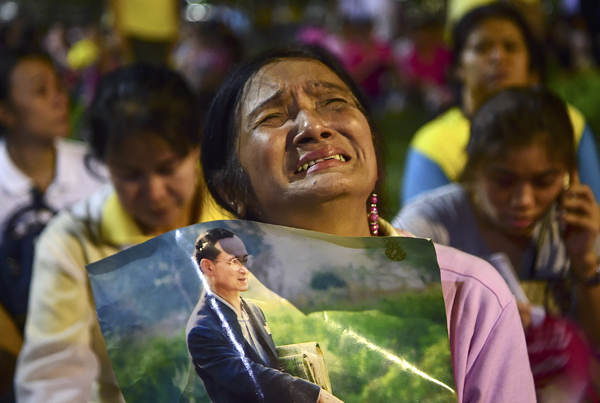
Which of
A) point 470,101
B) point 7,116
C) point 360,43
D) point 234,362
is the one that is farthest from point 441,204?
point 360,43

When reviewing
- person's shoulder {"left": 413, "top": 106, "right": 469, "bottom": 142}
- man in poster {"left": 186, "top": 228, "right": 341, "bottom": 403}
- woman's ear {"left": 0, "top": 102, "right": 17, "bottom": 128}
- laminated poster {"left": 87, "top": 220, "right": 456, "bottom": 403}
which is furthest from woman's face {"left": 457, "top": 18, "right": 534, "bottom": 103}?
woman's ear {"left": 0, "top": 102, "right": 17, "bottom": 128}

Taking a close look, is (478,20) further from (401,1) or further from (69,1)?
(69,1)

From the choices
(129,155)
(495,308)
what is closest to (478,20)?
(129,155)

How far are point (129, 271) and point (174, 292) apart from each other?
0.35 feet

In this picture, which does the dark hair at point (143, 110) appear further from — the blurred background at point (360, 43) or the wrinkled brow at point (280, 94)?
the blurred background at point (360, 43)

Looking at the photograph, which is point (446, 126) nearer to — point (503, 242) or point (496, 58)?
point (496, 58)

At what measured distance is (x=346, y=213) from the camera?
1.33m

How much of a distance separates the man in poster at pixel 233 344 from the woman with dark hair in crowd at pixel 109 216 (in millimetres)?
425

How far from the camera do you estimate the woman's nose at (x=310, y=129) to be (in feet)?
4.32

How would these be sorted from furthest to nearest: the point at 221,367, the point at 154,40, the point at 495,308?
the point at 154,40 → the point at 495,308 → the point at 221,367

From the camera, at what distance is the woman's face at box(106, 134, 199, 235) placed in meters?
1.96

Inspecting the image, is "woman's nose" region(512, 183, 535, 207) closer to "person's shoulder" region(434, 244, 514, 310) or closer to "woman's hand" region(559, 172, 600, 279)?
"woman's hand" region(559, 172, 600, 279)

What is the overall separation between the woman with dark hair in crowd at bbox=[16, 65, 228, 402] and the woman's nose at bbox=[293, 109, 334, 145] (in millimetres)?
386

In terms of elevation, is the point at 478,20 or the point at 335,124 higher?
the point at 478,20
